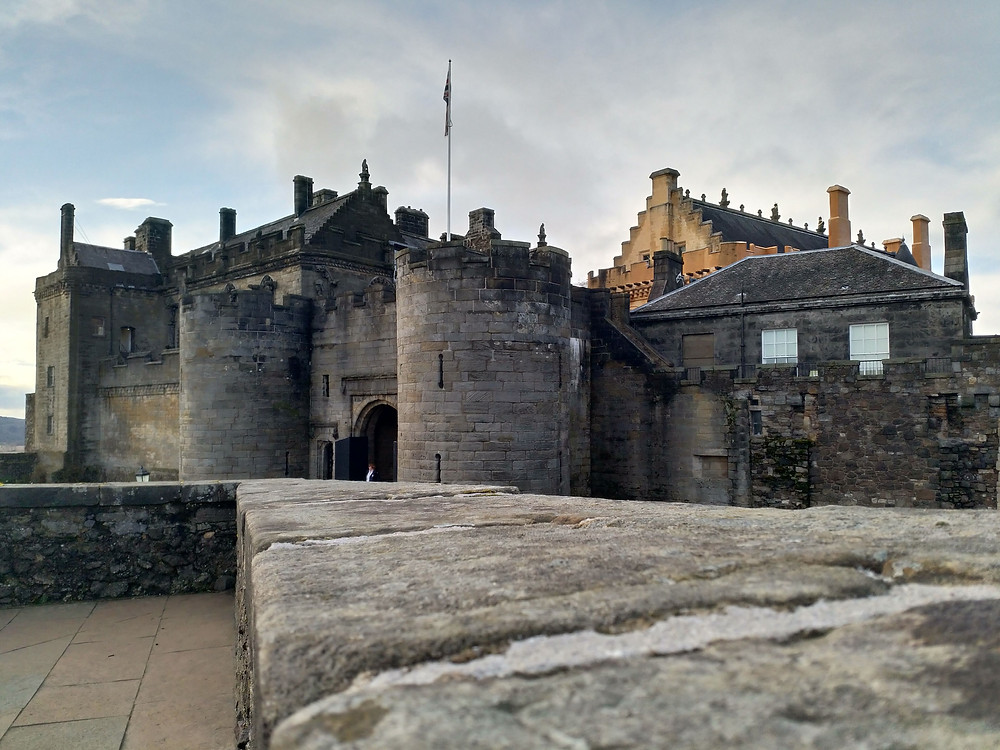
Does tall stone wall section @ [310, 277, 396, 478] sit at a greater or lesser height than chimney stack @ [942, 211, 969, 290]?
lesser

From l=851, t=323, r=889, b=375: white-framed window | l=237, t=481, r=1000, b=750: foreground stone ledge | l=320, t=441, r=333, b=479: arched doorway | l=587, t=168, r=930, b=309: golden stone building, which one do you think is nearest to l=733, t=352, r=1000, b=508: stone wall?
l=851, t=323, r=889, b=375: white-framed window

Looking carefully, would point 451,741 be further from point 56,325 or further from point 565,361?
point 56,325

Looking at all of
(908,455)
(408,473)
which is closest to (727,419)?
(908,455)

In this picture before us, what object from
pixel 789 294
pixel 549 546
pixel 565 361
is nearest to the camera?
pixel 549 546

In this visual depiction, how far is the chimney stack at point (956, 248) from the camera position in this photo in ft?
60.5

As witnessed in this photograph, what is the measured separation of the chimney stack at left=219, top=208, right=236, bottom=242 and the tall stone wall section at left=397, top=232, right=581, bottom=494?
25.3m

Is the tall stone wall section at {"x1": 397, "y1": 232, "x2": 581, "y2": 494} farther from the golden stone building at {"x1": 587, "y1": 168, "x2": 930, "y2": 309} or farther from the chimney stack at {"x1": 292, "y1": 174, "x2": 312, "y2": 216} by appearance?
the chimney stack at {"x1": 292, "y1": 174, "x2": 312, "y2": 216}

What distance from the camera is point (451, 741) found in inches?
44.9

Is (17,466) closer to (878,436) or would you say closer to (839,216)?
(878,436)

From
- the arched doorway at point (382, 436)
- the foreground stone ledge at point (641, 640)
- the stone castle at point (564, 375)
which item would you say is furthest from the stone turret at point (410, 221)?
the foreground stone ledge at point (641, 640)

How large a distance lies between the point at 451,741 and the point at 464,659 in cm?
35

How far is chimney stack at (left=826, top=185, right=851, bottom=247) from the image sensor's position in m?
31.8

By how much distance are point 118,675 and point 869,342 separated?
56.0 feet

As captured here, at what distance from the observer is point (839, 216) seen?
3192 cm
